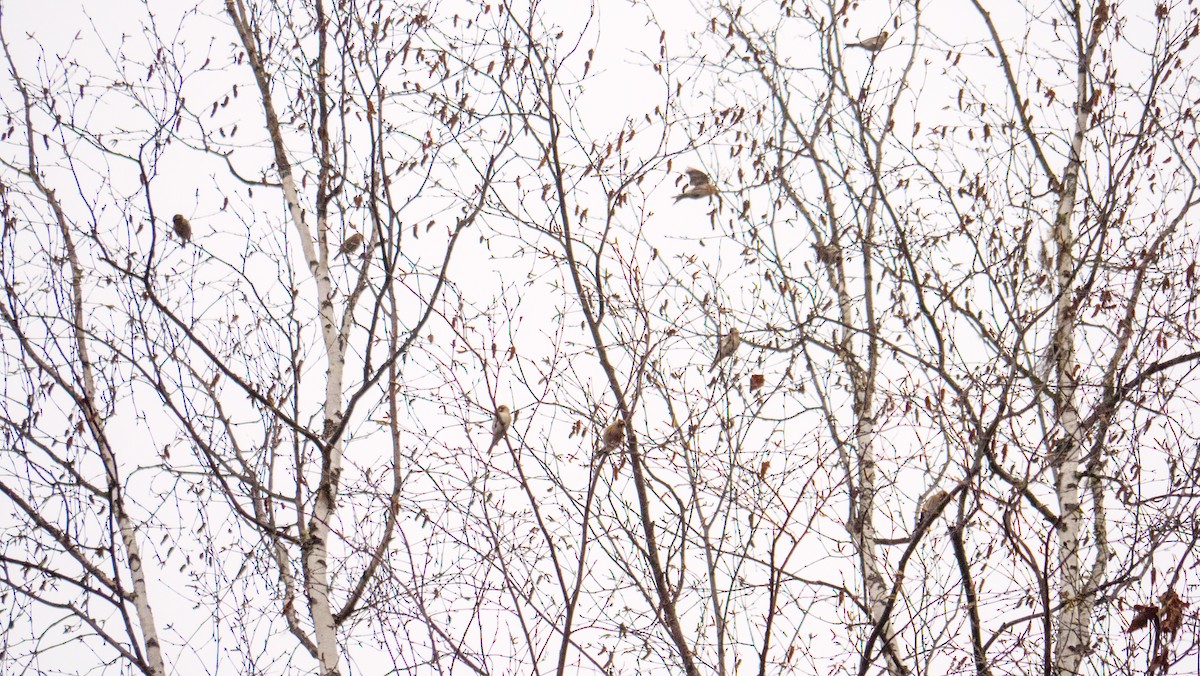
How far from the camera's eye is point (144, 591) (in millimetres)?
6133

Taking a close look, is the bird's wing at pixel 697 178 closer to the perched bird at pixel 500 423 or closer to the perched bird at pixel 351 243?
the perched bird at pixel 351 243

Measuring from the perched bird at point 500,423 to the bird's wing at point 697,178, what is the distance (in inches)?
119

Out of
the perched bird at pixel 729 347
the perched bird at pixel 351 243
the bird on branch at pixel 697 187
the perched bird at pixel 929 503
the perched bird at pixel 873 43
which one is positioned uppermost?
the perched bird at pixel 873 43

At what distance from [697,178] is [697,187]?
5.9 inches

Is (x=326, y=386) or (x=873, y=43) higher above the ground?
(x=873, y=43)

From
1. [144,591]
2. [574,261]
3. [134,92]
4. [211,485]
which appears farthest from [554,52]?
[144,591]

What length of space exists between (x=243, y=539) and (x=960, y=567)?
12.6ft

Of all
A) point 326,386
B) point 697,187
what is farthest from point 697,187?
point 326,386

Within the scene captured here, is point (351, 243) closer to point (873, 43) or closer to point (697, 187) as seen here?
point (697, 187)

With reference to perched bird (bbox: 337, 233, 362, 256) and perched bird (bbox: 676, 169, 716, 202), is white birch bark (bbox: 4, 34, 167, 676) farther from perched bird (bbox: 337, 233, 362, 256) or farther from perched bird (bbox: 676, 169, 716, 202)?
perched bird (bbox: 676, 169, 716, 202)

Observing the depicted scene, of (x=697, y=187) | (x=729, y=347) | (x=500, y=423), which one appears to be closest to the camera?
(x=500, y=423)

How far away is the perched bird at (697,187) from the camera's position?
766 centimetres

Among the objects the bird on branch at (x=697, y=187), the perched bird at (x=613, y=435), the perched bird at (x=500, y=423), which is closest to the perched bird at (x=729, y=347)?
the perched bird at (x=613, y=435)

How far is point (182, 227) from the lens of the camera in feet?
23.1
